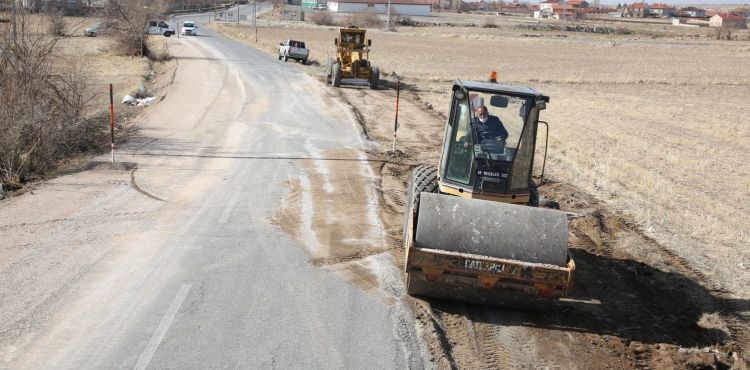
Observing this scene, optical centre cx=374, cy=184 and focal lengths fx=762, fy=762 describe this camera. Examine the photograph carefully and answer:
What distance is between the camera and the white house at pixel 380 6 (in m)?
161

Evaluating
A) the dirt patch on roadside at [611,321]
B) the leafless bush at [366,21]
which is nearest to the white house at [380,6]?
the leafless bush at [366,21]

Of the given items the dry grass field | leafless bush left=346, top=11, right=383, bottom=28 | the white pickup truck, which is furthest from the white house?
the white pickup truck

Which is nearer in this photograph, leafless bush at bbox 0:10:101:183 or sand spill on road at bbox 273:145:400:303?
sand spill on road at bbox 273:145:400:303

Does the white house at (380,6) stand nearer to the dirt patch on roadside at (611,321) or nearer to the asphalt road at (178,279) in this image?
the asphalt road at (178,279)

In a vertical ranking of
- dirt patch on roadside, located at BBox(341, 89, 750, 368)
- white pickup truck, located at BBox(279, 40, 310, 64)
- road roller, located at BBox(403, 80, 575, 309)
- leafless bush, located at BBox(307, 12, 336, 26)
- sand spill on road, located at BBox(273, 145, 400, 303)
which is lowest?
dirt patch on roadside, located at BBox(341, 89, 750, 368)

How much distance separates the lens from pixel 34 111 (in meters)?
15.2

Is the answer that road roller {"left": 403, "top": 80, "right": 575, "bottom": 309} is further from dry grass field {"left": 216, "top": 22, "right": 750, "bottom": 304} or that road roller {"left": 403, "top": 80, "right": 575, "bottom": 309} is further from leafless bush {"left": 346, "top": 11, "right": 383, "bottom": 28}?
leafless bush {"left": 346, "top": 11, "right": 383, "bottom": 28}

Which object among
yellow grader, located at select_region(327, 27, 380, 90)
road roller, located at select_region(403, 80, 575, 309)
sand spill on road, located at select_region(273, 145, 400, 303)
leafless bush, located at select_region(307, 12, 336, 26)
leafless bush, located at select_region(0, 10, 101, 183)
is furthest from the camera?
leafless bush, located at select_region(307, 12, 336, 26)

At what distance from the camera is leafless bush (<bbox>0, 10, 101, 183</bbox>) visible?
14469 millimetres

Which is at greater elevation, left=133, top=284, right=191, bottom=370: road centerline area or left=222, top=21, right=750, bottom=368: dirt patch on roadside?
left=133, top=284, right=191, bottom=370: road centerline area

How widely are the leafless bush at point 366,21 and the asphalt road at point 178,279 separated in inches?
4257

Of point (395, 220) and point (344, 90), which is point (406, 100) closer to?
point (344, 90)

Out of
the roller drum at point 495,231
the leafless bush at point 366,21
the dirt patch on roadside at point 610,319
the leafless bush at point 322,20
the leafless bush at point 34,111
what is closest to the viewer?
the dirt patch on roadside at point 610,319

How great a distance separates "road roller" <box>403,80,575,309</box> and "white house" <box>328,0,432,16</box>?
15441 centimetres
